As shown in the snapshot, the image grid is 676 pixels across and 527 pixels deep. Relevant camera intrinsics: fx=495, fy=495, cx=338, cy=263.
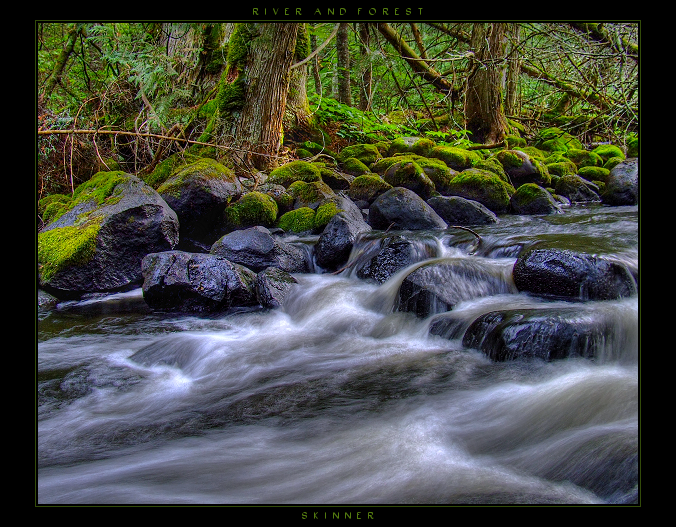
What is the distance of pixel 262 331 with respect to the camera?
14.0ft

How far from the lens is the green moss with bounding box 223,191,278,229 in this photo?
646 cm

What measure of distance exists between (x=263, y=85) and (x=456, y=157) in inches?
156

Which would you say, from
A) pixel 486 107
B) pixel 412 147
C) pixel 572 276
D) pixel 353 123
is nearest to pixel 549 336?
pixel 572 276

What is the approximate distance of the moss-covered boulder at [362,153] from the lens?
9797 mm

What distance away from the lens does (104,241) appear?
5008 millimetres

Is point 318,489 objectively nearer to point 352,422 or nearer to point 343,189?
point 352,422

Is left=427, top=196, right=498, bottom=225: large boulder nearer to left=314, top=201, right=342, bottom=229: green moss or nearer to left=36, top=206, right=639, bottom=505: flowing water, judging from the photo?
left=314, top=201, right=342, bottom=229: green moss

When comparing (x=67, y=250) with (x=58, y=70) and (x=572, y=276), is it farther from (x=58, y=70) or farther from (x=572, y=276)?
(x=572, y=276)

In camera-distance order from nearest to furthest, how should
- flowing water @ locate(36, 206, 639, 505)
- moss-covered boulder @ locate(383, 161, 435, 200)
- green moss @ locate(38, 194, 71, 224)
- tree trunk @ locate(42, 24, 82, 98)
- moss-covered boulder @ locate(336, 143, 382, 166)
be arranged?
1. flowing water @ locate(36, 206, 639, 505)
2. green moss @ locate(38, 194, 71, 224)
3. tree trunk @ locate(42, 24, 82, 98)
4. moss-covered boulder @ locate(383, 161, 435, 200)
5. moss-covered boulder @ locate(336, 143, 382, 166)

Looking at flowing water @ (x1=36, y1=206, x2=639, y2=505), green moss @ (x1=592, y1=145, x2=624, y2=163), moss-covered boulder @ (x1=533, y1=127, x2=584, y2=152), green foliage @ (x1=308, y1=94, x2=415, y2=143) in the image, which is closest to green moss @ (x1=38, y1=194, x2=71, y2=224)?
flowing water @ (x1=36, y1=206, x2=639, y2=505)

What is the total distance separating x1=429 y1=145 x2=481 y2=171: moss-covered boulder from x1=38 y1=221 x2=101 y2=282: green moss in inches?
264

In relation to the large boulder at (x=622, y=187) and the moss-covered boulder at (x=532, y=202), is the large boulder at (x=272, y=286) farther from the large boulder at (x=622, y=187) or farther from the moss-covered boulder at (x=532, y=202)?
the large boulder at (x=622, y=187)

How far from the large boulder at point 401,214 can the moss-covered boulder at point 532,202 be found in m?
2.02
